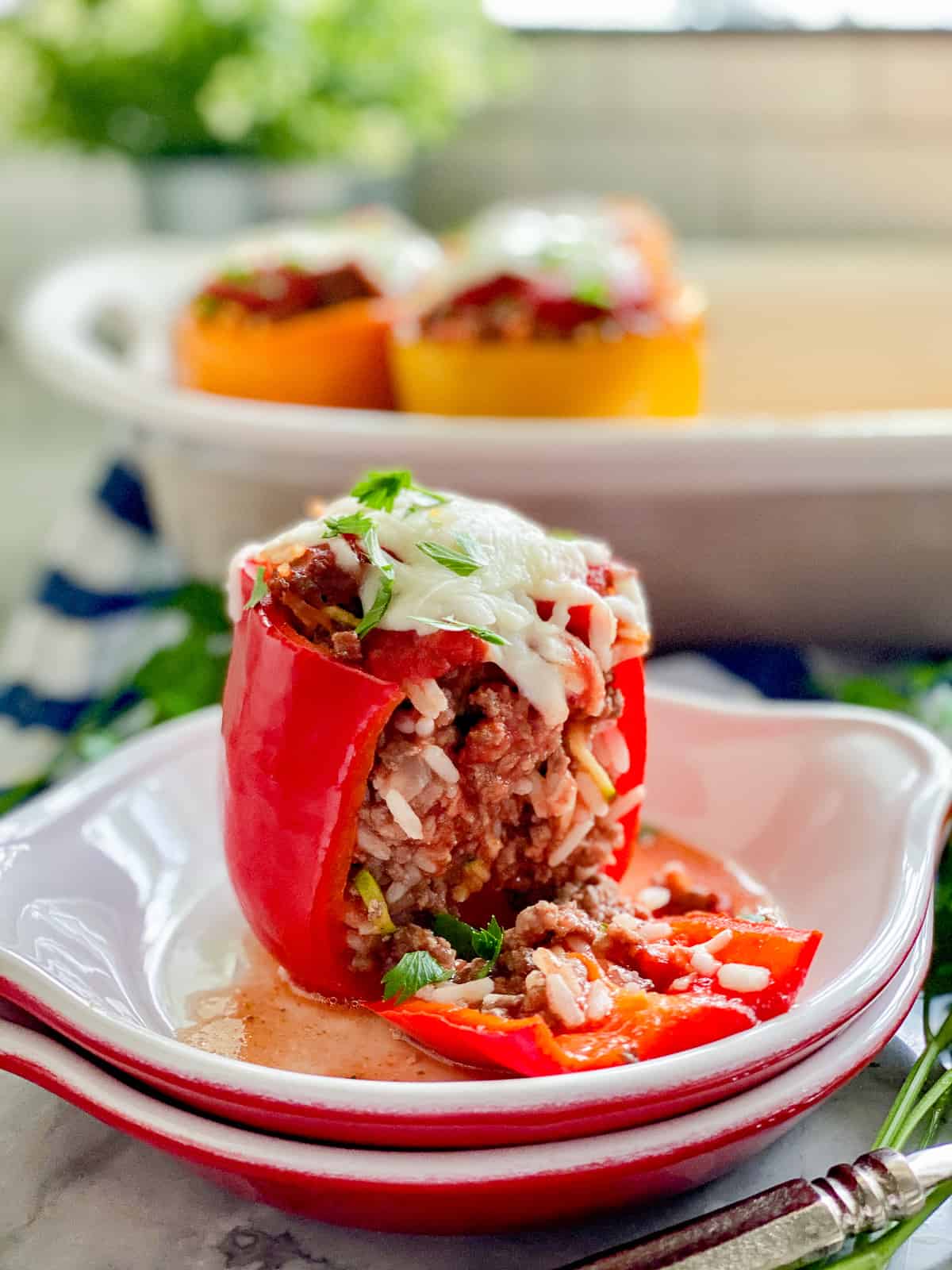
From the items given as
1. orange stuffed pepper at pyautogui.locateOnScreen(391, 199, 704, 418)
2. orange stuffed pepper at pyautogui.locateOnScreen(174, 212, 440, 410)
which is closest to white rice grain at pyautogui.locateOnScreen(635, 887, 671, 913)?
orange stuffed pepper at pyautogui.locateOnScreen(391, 199, 704, 418)

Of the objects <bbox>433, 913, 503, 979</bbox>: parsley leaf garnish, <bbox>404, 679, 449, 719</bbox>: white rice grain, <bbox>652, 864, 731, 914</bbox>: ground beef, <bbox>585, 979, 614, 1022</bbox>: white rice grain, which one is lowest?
<bbox>652, 864, 731, 914</bbox>: ground beef

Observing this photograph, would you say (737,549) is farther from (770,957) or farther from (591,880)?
(770,957)

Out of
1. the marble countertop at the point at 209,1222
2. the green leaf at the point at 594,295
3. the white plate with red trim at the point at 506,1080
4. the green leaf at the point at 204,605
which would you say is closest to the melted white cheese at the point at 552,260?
the green leaf at the point at 594,295

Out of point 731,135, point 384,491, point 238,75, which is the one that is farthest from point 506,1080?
point 731,135

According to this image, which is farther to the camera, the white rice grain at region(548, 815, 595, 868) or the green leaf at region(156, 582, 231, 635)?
the green leaf at region(156, 582, 231, 635)

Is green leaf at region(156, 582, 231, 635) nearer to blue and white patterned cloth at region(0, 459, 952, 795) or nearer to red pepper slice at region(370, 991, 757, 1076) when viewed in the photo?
blue and white patterned cloth at region(0, 459, 952, 795)

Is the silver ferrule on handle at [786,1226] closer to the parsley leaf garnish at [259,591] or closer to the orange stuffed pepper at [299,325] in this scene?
the parsley leaf garnish at [259,591]

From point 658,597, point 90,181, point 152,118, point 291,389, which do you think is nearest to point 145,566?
point 291,389
